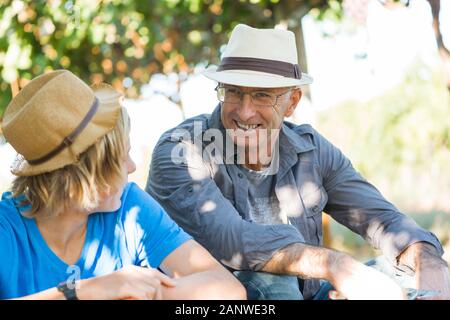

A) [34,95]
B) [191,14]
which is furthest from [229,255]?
[191,14]

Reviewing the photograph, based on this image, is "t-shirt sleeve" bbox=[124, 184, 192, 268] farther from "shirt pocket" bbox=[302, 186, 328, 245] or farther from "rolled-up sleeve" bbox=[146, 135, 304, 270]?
"shirt pocket" bbox=[302, 186, 328, 245]

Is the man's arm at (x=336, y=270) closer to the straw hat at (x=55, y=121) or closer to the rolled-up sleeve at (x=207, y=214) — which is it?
the rolled-up sleeve at (x=207, y=214)

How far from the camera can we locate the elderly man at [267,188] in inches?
118

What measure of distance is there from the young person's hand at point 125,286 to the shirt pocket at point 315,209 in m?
1.40

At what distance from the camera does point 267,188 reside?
138 inches

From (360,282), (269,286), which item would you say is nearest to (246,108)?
(269,286)

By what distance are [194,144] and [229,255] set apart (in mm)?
601

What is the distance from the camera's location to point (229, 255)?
302 cm

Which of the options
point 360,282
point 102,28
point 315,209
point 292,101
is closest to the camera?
point 360,282

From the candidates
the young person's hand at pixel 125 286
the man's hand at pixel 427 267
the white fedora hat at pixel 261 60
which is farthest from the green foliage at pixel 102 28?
the young person's hand at pixel 125 286

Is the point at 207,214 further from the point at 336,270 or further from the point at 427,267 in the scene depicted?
the point at 427,267

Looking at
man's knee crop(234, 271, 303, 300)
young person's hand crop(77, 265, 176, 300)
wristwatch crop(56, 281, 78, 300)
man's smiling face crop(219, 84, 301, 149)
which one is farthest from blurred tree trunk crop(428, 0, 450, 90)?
wristwatch crop(56, 281, 78, 300)

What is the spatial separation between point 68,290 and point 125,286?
18cm

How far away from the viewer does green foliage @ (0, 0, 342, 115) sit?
19.7 feet
